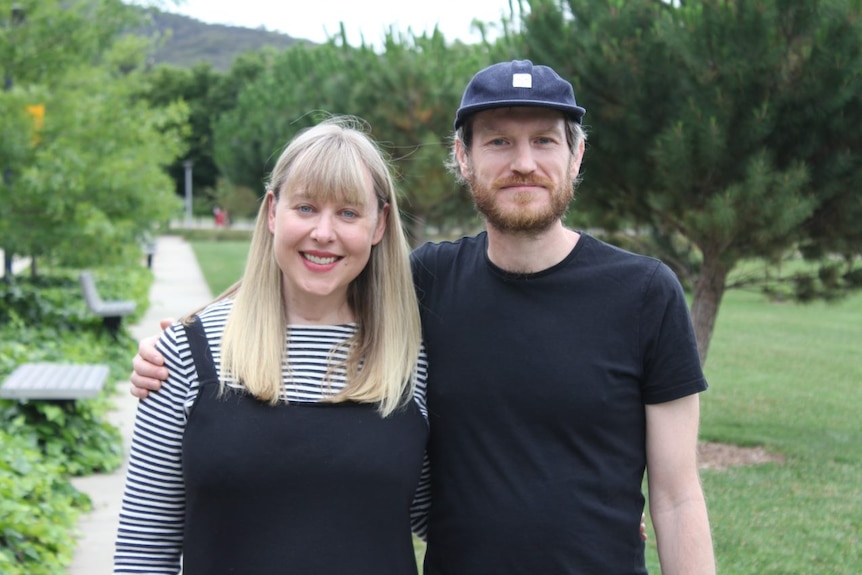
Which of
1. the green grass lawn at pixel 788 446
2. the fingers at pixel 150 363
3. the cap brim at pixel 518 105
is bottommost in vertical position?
the green grass lawn at pixel 788 446

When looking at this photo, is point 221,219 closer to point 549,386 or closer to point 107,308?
point 107,308

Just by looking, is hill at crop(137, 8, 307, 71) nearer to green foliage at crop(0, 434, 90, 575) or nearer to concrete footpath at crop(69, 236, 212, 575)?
concrete footpath at crop(69, 236, 212, 575)

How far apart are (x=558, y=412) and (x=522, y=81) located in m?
0.73

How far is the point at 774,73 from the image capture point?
6.66 m

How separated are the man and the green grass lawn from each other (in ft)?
10.0

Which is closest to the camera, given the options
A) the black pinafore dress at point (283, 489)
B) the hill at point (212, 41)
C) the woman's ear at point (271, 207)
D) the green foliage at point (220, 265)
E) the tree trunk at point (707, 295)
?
the black pinafore dress at point (283, 489)

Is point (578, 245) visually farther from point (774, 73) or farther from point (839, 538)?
point (774, 73)

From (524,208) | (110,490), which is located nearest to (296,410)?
(524,208)

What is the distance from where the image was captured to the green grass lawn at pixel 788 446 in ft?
18.3

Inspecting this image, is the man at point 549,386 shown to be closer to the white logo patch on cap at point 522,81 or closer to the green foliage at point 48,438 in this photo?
the white logo patch on cap at point 522,81

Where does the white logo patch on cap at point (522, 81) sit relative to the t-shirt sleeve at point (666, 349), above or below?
above

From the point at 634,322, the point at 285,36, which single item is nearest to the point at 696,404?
the point at 634,322

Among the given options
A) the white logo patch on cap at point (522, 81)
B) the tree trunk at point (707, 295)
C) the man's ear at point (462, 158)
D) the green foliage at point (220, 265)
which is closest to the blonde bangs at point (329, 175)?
the man's ear at point (462, 158)

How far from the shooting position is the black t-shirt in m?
2.32
